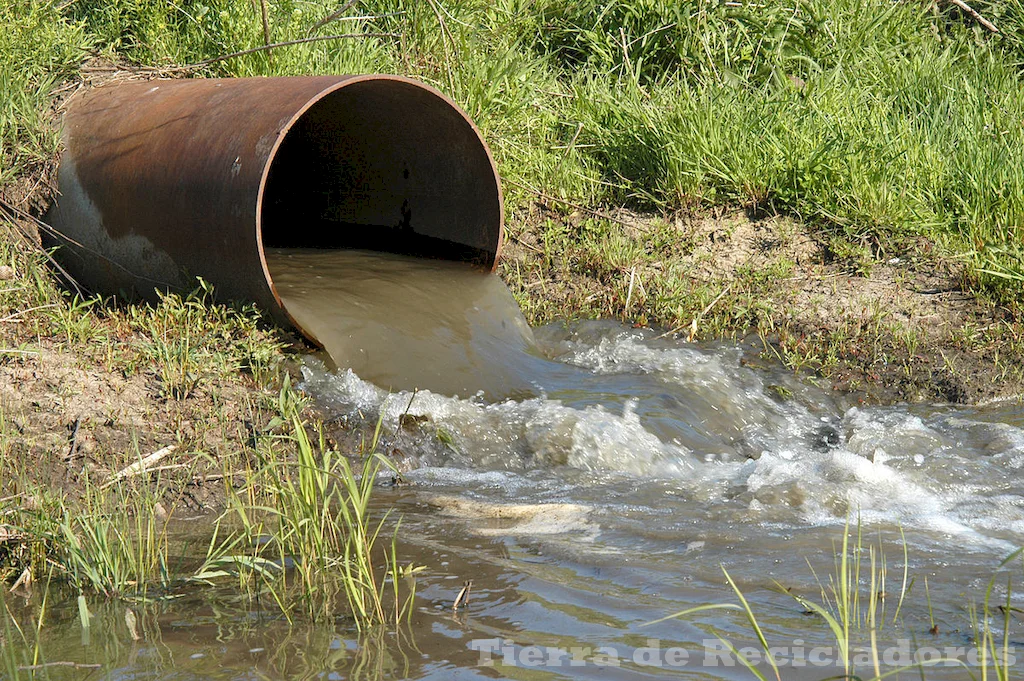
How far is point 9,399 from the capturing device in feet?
11.8

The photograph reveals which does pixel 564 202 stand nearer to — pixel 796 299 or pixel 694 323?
pixel 694 323

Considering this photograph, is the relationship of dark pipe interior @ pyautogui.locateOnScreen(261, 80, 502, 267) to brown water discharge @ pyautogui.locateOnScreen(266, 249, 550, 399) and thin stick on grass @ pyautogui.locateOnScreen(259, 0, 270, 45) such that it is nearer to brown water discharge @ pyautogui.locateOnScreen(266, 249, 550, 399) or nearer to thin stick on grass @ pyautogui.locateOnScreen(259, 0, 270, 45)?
brown water discharge @ pyautogui.locateOnScreen(266, 249, 550, 399)

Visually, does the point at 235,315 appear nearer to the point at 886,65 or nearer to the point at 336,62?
the point at 336,62

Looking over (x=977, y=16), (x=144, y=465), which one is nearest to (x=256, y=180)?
(x=144, y=465)

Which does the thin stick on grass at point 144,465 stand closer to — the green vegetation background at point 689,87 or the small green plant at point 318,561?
the small green plant at point 318,561

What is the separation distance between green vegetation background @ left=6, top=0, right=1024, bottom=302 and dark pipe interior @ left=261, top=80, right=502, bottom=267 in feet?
1.89

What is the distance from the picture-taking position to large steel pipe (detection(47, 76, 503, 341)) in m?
4.24

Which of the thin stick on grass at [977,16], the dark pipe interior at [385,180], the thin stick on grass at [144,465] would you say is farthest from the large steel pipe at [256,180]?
the thin stick on grass at [977,16]

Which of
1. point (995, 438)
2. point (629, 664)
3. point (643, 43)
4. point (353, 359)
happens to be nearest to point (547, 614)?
point (629, 664)

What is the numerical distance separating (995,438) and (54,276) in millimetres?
4083

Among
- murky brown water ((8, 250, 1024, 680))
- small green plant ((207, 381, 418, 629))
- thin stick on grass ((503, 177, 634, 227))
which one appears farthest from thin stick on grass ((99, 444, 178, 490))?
thin stick on grass ((503, 177, 634, 227))

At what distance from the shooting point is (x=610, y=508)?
3275 mm

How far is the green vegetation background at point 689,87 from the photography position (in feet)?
17.8

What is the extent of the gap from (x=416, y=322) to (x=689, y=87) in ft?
9.07
